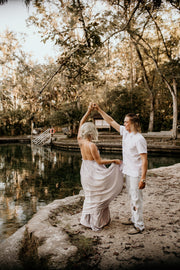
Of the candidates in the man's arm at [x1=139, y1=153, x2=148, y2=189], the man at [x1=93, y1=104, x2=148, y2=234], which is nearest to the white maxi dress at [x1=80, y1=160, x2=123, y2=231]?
the man at [x1=93, y1=104, x2=148, y2=234]

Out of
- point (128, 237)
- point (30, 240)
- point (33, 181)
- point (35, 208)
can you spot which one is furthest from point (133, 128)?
point (33, 181)

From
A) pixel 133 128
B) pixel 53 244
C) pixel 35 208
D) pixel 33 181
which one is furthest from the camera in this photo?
pixel 33 181

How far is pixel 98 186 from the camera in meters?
3.51

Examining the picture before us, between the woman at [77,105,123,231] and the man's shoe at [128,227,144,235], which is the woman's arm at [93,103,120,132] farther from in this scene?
the man's shoe at [128,227,144,235]

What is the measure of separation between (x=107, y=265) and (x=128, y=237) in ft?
2.28

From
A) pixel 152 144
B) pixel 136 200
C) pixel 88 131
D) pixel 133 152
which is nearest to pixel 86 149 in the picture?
pixel 88 131

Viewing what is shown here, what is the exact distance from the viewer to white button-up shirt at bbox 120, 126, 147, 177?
10.4ft

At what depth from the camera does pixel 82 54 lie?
510 cm

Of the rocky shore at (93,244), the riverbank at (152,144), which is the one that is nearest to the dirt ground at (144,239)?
the rocky shore at (93,244)

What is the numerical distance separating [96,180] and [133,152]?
0.70 m

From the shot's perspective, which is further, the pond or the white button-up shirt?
the pond

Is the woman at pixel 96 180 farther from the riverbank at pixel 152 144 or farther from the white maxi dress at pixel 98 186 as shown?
the riverbank at pixel 152 144

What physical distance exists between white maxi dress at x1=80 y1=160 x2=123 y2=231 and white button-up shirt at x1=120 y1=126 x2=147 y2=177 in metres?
0.23

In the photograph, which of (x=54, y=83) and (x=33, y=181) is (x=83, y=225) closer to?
(x=54, y=83)
